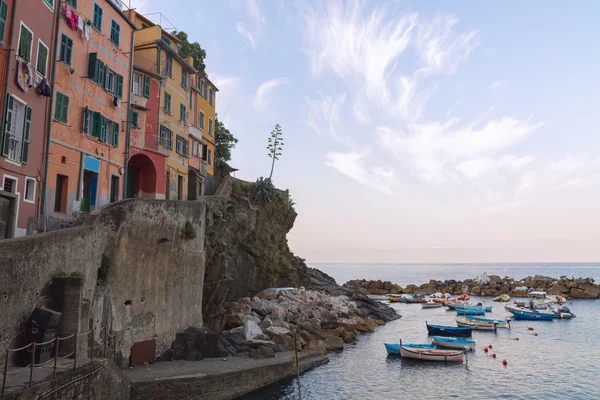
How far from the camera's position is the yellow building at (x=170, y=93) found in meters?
34.2

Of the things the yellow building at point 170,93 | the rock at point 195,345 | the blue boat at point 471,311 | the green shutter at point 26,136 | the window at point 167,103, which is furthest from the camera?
the blue boat at point 471,311

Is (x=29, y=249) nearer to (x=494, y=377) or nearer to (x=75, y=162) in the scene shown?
(x=75, y=162)

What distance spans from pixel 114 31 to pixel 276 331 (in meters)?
23.5

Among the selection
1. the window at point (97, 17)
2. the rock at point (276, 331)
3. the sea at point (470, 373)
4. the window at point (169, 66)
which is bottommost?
the sea at point (470, 373)

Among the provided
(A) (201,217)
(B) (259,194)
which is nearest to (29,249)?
(A) (201,217)

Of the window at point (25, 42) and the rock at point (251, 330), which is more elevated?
the window at point (25, 42)

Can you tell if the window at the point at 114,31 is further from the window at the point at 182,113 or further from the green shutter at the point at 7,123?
the green shutter at the point at 7,123

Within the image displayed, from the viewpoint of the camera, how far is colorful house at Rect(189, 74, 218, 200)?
41094 mm

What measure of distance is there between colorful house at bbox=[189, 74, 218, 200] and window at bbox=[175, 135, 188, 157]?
1.36 m

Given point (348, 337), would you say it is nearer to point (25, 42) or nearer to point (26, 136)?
point (26, 136)

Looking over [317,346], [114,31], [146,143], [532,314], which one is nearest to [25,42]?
[114,31]

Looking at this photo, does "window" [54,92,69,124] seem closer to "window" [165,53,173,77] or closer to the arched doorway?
the arched doorway

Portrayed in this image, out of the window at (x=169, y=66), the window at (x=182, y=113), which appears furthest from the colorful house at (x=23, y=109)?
the window at (x=182, y=113)

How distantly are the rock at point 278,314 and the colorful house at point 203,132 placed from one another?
12.9m
